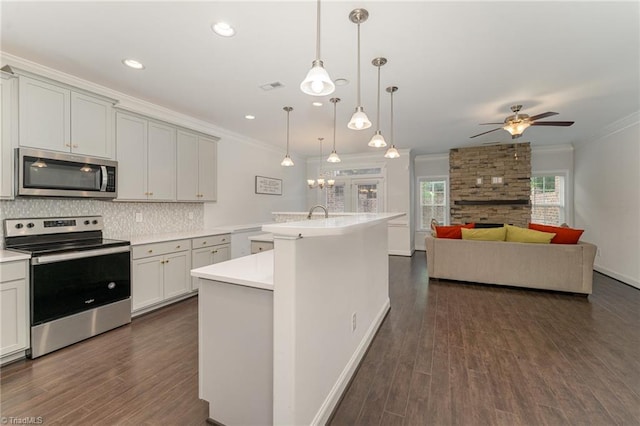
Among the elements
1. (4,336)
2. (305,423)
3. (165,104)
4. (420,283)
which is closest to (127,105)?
(165,104)

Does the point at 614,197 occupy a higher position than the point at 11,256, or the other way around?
the point at 614,197

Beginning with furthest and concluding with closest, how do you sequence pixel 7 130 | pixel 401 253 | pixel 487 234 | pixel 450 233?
pixel 401 253 → pixel 450 233 → pixel 487 234 → pixel 7 130

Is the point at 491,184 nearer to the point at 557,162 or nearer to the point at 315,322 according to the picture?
the point at 557,162

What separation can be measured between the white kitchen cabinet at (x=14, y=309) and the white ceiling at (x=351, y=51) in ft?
6.35

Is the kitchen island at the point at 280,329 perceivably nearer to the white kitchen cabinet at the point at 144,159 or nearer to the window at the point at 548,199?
Result: the white kitchen cabinet at the point at 144,159

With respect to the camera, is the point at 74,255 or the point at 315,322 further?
the point at 74,255

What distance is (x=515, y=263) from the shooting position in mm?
4195

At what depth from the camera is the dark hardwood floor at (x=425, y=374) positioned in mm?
1724

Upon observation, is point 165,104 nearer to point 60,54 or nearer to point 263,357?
point 60,54

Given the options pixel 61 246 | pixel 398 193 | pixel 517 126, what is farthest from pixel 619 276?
pixel 61 246

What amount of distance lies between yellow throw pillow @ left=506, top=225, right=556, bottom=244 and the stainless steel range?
5.39 m

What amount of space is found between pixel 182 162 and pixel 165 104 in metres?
0.81

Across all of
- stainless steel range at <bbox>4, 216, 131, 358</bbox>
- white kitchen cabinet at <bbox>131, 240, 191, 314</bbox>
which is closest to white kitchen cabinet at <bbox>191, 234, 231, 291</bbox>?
white kitchen cabinet at <bbox>131, 240, 191, 314</bbox>

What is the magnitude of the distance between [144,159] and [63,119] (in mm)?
869
